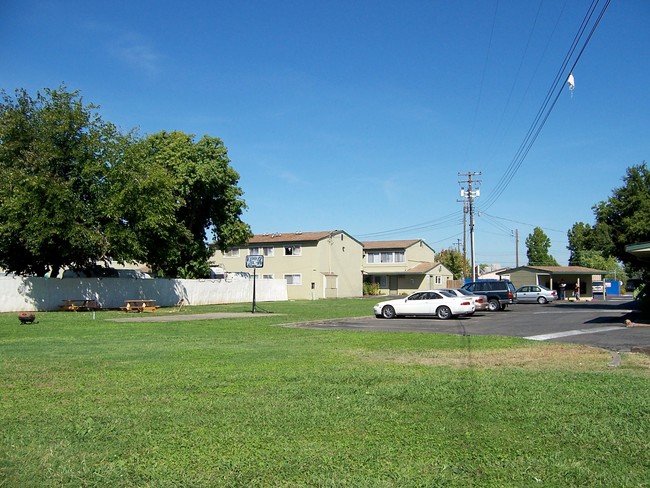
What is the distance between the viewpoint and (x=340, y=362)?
12.0 metres

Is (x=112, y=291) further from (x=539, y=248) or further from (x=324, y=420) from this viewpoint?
(x=539, y=248)

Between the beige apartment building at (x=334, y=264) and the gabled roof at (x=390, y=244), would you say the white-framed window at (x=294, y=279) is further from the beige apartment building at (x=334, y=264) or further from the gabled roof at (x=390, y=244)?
the gabled roof at (x=390, y=244)

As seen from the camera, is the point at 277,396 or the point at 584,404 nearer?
the point at 584,404

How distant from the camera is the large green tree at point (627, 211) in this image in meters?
34.1

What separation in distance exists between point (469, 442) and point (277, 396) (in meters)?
3.09

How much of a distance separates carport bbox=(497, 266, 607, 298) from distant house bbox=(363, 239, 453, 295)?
12.4 m

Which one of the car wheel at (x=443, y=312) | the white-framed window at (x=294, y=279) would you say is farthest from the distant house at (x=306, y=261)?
the car wheel at (x=443, y=312)

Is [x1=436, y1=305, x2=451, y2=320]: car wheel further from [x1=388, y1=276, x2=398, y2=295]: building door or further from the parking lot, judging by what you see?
[x1=388, y1=276, x2=398, y2=295]: building door

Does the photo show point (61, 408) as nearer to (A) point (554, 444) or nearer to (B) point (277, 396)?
(B) point (277, 396)

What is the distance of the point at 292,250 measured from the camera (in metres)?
62.2

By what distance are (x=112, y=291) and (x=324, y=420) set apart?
1257 inches

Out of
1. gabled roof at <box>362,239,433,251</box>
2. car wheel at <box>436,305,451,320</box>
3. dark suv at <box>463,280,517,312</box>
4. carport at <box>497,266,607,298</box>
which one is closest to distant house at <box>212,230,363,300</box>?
gabled roof at <box>362,239,433,251</box>

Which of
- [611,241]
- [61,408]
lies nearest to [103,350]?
[61,408]

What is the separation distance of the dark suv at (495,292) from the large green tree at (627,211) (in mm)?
6938
